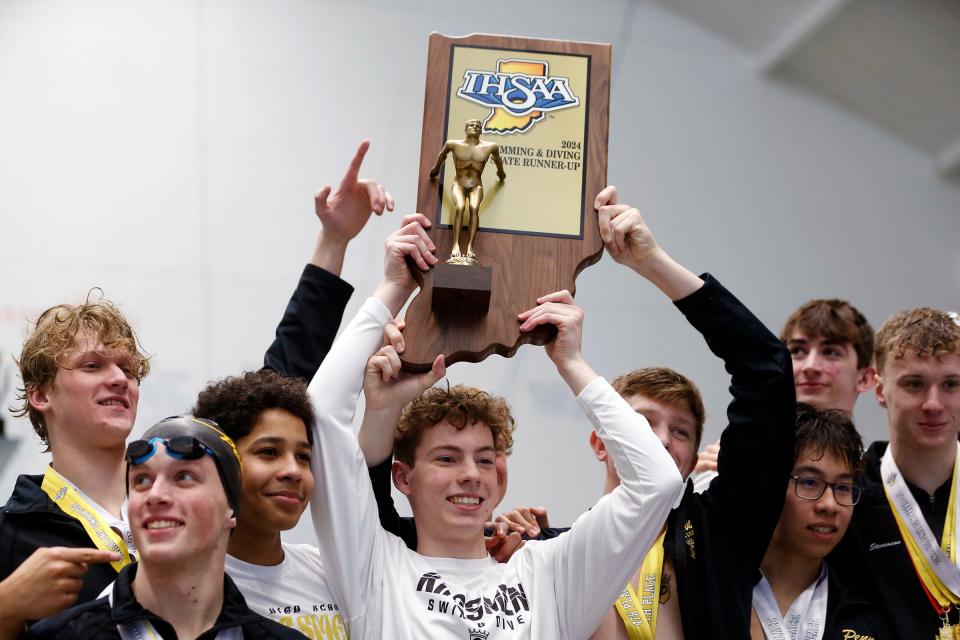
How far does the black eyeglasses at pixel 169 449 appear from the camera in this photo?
1.80 m

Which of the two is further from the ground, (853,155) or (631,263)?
(853,155)

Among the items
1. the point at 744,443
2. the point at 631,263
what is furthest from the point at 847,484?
the point at 631,263

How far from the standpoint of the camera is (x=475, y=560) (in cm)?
220

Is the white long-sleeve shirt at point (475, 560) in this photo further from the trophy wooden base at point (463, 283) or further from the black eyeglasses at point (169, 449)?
the black eyeglasses at point (169, 449)

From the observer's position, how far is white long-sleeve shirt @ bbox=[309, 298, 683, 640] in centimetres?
206

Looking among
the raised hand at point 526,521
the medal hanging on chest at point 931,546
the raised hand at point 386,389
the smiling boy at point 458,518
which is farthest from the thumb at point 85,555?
the medal hanging on chest at point 931,546

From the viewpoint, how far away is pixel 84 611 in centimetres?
173

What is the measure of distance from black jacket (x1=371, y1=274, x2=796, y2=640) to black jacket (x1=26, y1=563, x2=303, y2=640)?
54 cm

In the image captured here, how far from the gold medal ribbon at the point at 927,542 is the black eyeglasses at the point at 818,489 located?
254mm

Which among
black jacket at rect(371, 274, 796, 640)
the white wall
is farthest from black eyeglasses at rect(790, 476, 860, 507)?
the white wall

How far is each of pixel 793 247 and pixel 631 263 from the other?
10.3 ft

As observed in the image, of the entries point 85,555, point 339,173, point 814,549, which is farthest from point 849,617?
point 339,173

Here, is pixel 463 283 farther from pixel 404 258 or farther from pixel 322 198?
pixel 322 198

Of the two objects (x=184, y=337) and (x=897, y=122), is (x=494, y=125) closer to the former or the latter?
(x=184, y=337)
